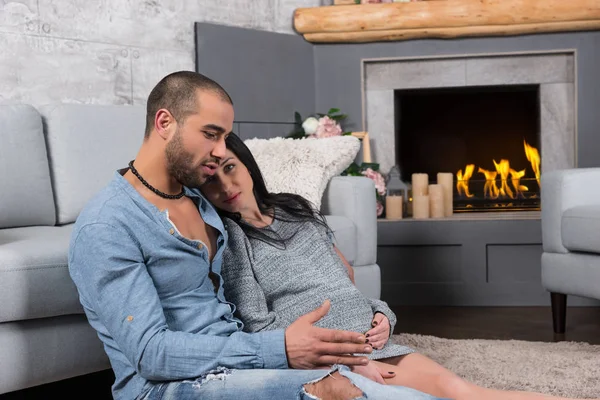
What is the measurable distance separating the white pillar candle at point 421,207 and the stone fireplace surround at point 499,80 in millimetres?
509

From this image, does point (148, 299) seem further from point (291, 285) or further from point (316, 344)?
point (291, 285)

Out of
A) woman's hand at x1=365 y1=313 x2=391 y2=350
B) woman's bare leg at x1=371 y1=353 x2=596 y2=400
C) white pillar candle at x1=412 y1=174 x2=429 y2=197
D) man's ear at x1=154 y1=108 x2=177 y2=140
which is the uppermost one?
man's ear at x1=154 y1=108 x2=177 y2=140

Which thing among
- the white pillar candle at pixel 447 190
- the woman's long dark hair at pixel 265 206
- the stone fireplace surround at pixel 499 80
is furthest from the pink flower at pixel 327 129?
the woman's long dark hair at pixel 265 206

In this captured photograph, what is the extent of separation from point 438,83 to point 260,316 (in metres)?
2.94

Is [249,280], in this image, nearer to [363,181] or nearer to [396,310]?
[363,181]

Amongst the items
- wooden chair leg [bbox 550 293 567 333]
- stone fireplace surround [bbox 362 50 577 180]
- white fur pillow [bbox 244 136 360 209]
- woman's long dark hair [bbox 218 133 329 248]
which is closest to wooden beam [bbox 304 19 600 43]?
stone fireplace surround [bbox 362 50 577 180]

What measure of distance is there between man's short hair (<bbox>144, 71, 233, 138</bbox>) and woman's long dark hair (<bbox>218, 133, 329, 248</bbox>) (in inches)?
14.9

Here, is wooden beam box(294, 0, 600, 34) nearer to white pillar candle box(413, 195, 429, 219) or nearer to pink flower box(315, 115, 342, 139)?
pink flower box(315, 115, 342, 139)

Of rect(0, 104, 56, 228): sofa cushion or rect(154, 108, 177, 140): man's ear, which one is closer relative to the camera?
rect(154, 108, 177, 140): man's ear

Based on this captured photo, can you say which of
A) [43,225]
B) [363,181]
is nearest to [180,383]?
[43,225]

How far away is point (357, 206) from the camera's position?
2936 millimetres

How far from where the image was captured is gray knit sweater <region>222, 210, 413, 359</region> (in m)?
1.70

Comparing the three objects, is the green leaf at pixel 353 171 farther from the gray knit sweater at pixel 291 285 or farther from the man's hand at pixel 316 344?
the man's hand at pixel 316 344

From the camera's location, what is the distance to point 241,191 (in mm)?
1827
